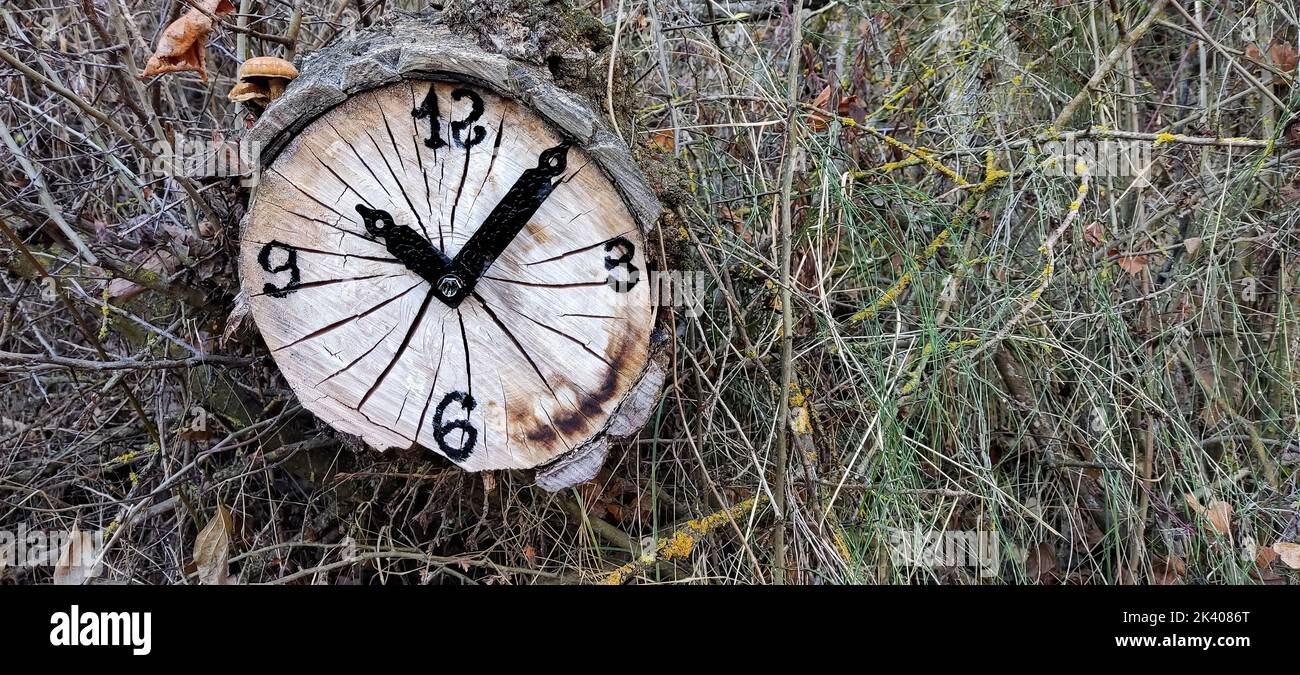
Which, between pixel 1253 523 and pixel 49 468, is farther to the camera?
pixel 49 468

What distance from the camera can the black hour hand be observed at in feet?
5.90

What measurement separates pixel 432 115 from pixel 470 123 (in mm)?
77

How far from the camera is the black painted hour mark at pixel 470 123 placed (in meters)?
1.79

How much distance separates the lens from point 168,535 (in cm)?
249

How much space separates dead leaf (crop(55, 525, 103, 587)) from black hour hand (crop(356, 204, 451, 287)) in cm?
123

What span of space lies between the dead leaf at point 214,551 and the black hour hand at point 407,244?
930 mm

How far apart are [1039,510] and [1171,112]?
4.61ft

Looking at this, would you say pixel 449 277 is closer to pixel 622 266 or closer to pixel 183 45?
pixel 622 266

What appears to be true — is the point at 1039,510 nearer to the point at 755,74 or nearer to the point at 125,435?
the point at 755,74
